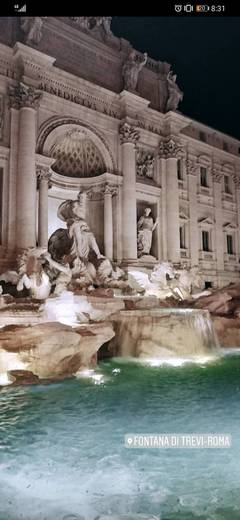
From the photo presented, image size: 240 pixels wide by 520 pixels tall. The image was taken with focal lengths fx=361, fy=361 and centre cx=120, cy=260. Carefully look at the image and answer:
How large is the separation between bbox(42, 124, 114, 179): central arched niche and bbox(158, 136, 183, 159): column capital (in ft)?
11.0

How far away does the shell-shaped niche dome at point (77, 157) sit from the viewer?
1558 centimetres

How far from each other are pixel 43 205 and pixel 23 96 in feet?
12.9

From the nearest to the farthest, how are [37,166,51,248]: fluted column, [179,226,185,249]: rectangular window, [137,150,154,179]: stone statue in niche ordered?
1. [37,166,51,248]: fluted column
2. [137,150,154,179]: stone statue in niche
3. [179,226,185,249]: rectangular window

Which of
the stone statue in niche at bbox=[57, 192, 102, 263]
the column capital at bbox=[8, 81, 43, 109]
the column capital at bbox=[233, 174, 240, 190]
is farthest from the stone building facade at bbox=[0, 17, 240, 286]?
the column capital at bbox=[233, 174, 240, 190]

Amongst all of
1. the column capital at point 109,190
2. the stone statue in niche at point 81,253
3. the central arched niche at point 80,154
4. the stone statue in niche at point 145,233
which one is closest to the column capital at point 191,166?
the stone statue in niche at point 145,233

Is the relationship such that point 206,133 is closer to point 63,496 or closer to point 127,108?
point 127,108

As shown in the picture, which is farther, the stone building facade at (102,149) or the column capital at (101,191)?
the column capital at (101,191)

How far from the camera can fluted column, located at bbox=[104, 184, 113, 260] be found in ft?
51.0

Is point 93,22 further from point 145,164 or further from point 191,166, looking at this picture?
point 191,166

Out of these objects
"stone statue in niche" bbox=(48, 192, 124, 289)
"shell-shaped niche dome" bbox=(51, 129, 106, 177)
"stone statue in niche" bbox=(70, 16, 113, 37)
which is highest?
"stone statue in niche" bbox=(70, 16, 113, 37)

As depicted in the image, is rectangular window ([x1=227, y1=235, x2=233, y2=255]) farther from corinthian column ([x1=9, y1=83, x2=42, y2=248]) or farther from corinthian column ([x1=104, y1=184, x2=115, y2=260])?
corinthian column ([x1=9, y1=83, x2=42, y2=248])

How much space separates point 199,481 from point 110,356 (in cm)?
556

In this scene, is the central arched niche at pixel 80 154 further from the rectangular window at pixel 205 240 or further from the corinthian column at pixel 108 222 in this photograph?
the rectangular window at pixel 205 240

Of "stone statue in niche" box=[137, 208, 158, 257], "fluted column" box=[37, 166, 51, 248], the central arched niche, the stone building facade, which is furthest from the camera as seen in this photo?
"stone statue in niche" box=[137, 208, 158, 257]
